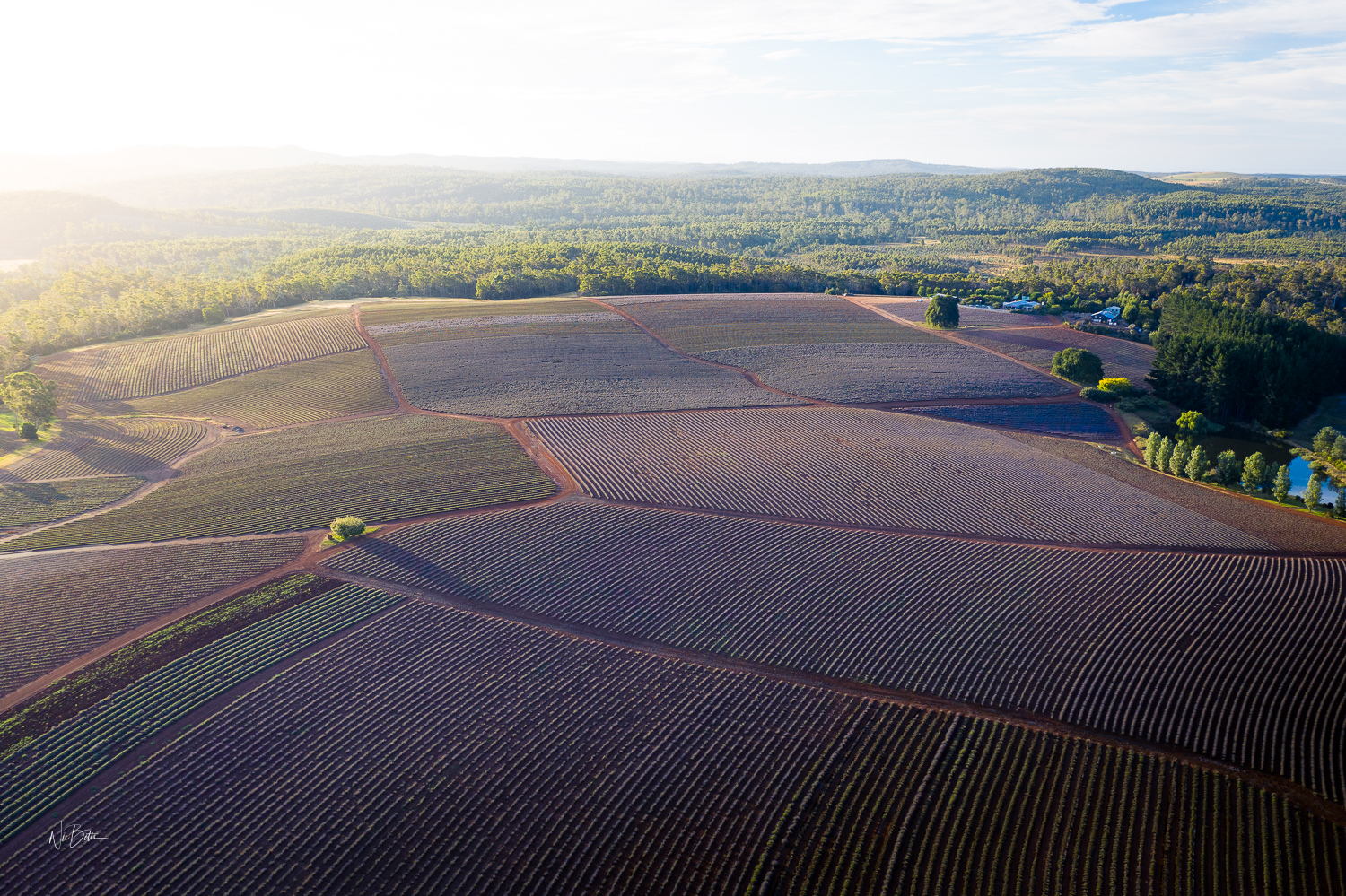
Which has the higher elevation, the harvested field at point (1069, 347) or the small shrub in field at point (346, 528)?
the harvested field at point (1069, 347)

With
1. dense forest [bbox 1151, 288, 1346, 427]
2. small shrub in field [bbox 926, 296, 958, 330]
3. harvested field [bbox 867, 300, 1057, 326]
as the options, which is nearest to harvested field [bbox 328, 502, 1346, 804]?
dense forest [bbox 1151, 288, 1346, 427]

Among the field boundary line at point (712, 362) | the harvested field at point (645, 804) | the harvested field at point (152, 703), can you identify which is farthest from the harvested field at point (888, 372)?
the harvested field at point (152, 703)

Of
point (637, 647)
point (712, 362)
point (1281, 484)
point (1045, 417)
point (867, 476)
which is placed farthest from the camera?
point (712, 362)

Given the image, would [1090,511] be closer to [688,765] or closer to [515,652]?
[688,765]

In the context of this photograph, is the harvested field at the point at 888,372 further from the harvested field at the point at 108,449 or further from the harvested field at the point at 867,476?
the harvested field at the point at 108,449

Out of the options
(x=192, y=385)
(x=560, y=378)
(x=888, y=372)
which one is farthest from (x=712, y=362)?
(x=192, y=385)

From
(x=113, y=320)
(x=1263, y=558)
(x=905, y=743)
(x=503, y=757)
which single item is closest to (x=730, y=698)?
(x=905, y=743)

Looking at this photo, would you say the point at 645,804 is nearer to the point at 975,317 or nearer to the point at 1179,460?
the point at 1179,460
